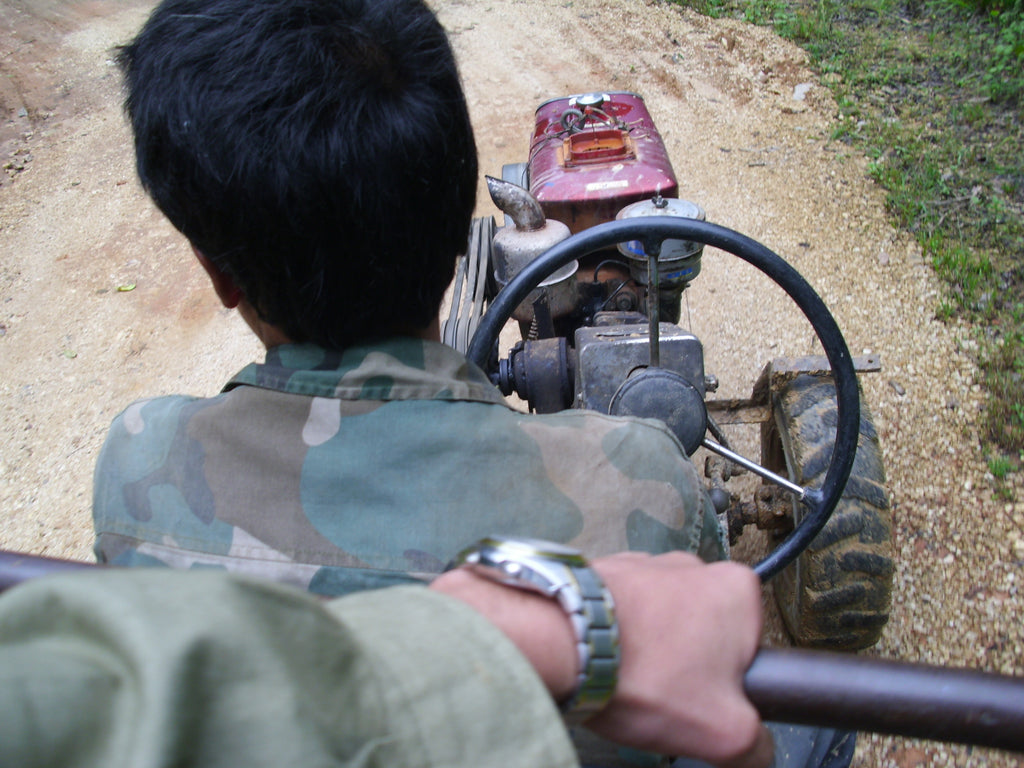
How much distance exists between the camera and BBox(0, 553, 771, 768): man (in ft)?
1.30

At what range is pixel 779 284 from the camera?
5.53 feet

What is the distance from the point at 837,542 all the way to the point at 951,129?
3.98 meters

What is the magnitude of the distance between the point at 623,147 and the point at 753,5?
5098mm

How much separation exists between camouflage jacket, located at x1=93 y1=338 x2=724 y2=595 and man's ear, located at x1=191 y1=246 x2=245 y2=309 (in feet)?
0.34

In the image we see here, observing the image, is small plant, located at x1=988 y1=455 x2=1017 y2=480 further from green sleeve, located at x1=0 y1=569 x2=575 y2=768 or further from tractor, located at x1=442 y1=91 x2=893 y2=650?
green sleeve, located at x1=0 y1=569 x2=575 y2=768

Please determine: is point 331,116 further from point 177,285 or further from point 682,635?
point 177,285

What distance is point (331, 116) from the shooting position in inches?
37.4

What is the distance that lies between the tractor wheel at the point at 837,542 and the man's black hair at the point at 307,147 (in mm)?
1502

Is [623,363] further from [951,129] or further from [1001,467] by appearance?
[951,129]

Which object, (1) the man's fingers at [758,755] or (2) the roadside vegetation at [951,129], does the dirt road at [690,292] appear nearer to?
(2) the roadside vegetation at [951,129]

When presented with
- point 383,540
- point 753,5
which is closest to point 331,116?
point 383,540

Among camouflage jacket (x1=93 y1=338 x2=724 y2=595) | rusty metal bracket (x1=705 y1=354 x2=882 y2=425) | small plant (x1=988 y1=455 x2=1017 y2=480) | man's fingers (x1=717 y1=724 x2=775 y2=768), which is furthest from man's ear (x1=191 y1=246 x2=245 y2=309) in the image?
small plant (x1=988 y1=455 x2=1017 y2=480)

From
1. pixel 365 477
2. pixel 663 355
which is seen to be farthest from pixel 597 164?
pixel 365 477

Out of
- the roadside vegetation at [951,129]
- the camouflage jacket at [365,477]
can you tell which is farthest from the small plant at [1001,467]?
the camouflage jacket at [365,477]
